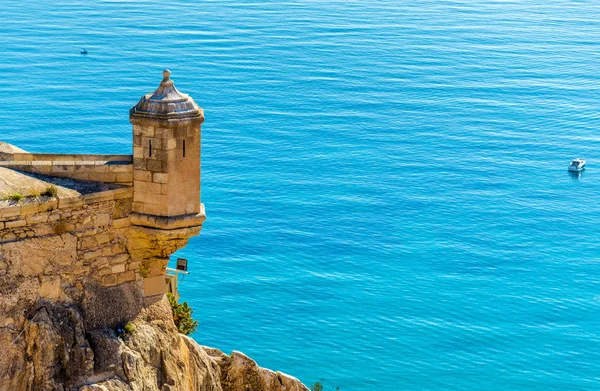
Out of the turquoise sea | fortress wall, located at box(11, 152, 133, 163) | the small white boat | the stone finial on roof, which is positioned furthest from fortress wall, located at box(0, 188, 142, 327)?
the small white boat

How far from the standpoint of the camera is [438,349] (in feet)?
229

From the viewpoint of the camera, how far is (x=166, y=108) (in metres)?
22.8

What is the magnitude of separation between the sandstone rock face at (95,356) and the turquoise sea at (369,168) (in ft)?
130

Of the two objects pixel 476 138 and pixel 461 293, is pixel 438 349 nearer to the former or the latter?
pixel 461 293

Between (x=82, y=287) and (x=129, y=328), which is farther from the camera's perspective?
(x=129, y=328)

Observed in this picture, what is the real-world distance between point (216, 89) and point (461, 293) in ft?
165

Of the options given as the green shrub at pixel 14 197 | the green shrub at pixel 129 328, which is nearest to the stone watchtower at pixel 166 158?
the green shrub at pixel 129 328

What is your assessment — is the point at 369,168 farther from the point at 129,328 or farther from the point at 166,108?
the point at 166,108

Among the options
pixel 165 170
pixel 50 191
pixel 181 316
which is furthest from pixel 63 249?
pixel 181 316

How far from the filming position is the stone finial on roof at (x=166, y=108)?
2283 cm

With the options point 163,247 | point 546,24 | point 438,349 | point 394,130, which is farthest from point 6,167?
point 546,24

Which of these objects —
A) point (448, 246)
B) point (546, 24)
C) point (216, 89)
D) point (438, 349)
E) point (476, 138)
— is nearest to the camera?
point (438, 349)

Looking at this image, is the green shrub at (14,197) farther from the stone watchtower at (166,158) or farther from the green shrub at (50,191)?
the stone watchtower at (166,158)

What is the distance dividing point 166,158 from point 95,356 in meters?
4.17
